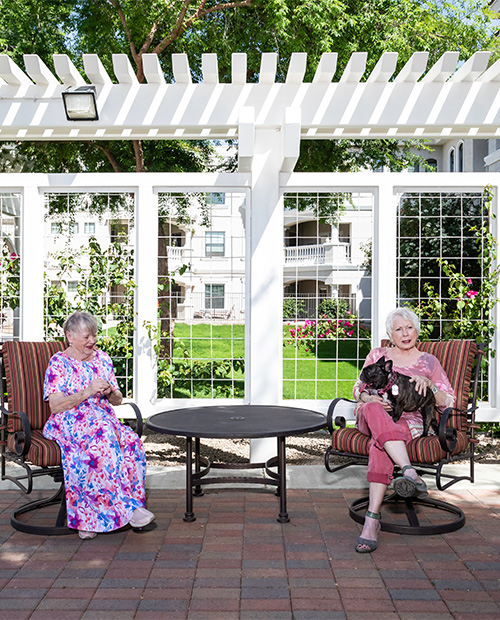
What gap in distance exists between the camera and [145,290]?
5.38 meters

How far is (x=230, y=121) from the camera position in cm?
516

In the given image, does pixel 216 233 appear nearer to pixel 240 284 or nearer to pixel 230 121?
pixel 240 284

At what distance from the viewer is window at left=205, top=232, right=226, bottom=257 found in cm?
563

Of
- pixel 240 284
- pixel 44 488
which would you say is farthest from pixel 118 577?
pixel 240 284

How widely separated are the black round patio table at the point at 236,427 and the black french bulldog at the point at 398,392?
0.38 m

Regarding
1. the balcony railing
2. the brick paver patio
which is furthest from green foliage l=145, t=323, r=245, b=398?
the brick paver patio

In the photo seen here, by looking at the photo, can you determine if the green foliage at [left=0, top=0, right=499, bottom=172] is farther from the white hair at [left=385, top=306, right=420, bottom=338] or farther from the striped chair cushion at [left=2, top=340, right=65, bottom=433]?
the white hair at [left=385, top=306, right=420, bottom=338]

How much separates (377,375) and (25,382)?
2.12 metres

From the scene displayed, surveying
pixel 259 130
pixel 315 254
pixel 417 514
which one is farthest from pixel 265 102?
pixel 417 514

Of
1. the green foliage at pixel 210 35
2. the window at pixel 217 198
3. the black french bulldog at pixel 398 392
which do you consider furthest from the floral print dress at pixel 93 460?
the green foliage at pixel 210 35

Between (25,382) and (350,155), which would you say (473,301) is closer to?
(25,382)

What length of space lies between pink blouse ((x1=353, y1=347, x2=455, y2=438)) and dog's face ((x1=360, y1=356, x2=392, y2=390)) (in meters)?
0.14

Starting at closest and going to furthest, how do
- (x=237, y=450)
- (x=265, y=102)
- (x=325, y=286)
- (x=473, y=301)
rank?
1. (x=265, y=102)
2. (x=473, y=301)
3. (x=325, y=286)
4. (x=237, y=450)

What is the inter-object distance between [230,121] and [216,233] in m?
0.91
